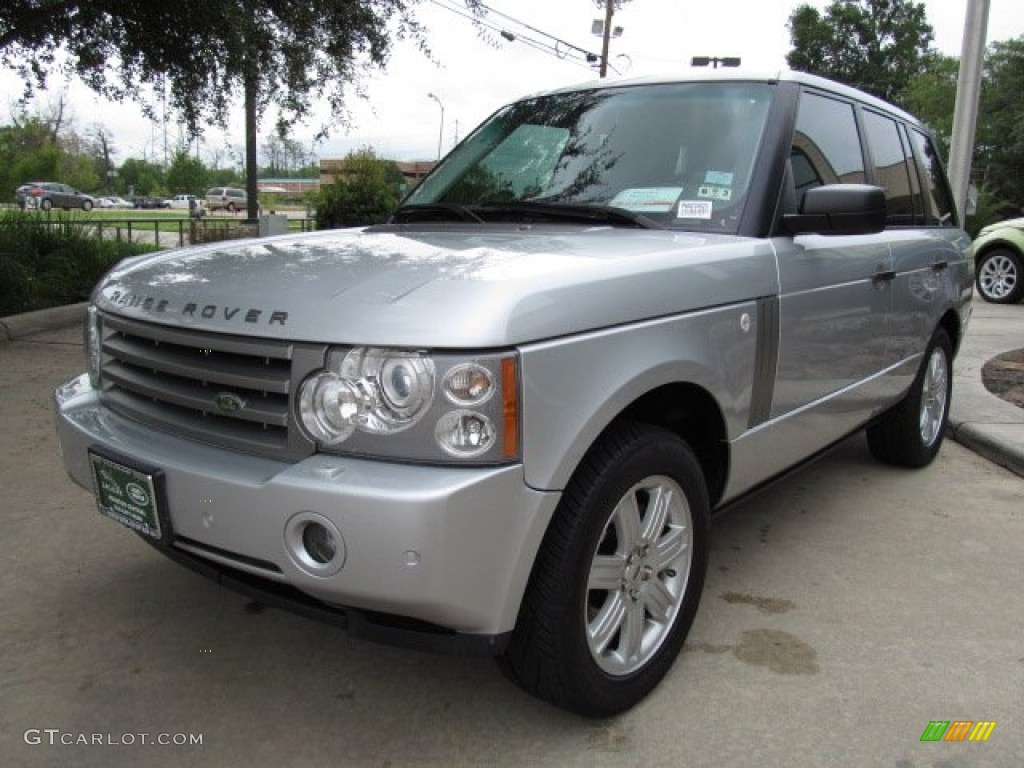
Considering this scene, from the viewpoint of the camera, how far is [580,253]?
2.36m

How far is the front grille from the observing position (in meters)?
2.01

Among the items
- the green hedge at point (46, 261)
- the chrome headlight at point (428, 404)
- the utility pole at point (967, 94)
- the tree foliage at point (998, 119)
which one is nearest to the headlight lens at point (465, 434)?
the chrome headlight at point (428, 404)

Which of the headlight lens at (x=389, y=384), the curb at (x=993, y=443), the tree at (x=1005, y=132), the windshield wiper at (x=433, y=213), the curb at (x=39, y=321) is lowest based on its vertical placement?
the curb at (x=993, y=443)

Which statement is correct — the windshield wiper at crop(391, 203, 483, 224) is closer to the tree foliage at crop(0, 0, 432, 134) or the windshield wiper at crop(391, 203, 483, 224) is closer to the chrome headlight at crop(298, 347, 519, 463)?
the chrome headlight at crop(298, 347, 519, 463)

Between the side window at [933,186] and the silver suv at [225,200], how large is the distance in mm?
62066

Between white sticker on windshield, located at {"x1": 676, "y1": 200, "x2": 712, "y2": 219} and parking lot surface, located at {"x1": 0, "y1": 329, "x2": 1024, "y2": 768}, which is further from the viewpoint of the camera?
white sticker on windshield, located at {"x1": 676, "y1": 200, "x2": 712, "y2": 219}

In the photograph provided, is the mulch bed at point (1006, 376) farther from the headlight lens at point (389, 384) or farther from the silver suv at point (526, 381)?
the headlight lens at point (389, 384)

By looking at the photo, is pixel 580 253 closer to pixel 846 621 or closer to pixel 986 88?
pixel 846 621

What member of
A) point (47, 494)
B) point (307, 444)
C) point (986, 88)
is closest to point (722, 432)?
point (307, 444)

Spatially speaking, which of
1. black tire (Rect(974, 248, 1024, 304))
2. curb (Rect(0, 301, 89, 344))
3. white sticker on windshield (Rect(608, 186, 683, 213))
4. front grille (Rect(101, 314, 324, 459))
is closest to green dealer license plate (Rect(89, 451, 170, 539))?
front grille (Rect(101, 314, 324, 459))

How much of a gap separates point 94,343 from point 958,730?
2.78m

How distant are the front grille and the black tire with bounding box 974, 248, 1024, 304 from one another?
1261cm

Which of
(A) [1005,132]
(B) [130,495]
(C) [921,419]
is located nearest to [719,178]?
(B) [130,495]

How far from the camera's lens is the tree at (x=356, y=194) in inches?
766
